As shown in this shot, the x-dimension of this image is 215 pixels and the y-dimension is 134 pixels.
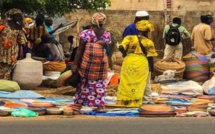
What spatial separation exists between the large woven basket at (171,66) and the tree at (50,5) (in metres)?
2.17

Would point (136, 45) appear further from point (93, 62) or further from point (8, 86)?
point (8, 86)

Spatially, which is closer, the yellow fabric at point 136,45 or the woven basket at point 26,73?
the yellow fabric at point 136,45

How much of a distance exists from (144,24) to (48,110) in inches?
92.4

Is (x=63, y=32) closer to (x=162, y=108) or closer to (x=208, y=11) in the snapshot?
(x=208, y=11)

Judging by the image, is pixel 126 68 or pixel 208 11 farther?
pixel 208 11

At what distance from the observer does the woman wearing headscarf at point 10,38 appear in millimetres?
12693

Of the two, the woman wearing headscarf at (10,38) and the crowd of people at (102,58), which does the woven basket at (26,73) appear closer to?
the woman wearing headscarf at (10,38)

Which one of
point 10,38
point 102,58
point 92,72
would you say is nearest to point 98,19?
point 102,58

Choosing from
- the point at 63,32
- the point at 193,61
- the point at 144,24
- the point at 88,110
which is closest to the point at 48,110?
the point at 88,110

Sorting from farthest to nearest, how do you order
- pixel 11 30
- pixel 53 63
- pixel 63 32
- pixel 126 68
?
pixel 63 32, pixel 53 63, pixel 11 30, pixel 126 68

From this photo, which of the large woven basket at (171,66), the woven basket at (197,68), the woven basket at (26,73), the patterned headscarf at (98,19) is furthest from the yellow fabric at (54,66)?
the patterned headscarf at (98,19)

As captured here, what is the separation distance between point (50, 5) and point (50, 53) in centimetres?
155

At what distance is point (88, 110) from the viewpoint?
1021cm

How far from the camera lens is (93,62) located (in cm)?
1016
